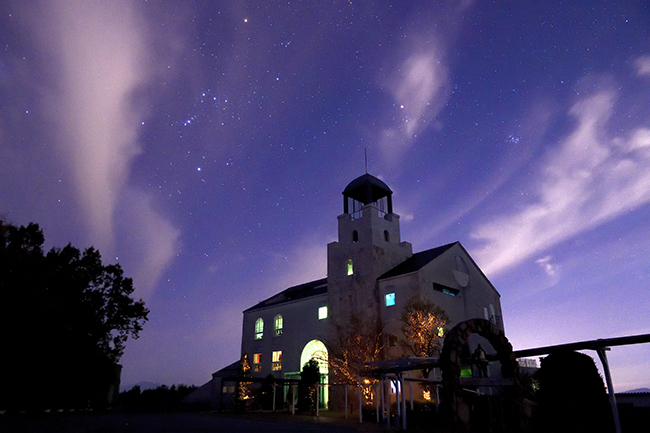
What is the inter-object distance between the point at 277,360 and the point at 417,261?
18107 millimetres

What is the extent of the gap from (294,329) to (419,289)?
50.0 feet

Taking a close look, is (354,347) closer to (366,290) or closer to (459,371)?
(366,290)

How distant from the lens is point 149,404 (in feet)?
126

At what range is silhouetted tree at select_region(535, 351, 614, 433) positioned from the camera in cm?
1596

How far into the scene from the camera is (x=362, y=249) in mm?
40719

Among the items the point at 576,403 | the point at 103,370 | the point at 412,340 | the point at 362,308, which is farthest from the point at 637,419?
the point at 103,370

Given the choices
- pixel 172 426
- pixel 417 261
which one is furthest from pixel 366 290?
pixel 172 426

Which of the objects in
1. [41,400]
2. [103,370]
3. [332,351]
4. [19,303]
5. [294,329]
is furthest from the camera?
[294,329]

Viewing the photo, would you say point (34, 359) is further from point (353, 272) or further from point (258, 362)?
point (353, 272)

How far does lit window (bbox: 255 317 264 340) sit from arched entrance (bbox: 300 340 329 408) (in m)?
7.28

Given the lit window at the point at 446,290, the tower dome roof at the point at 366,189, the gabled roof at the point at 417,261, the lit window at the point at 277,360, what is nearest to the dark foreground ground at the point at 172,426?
the gabled roof at the point at 417,261

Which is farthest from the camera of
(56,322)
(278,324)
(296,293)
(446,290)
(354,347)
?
(296,293)

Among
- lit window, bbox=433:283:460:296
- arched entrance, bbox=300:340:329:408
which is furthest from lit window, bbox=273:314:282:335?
lit window, bbox=433:283:460:296

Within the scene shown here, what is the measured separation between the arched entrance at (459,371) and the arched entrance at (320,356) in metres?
24.3
